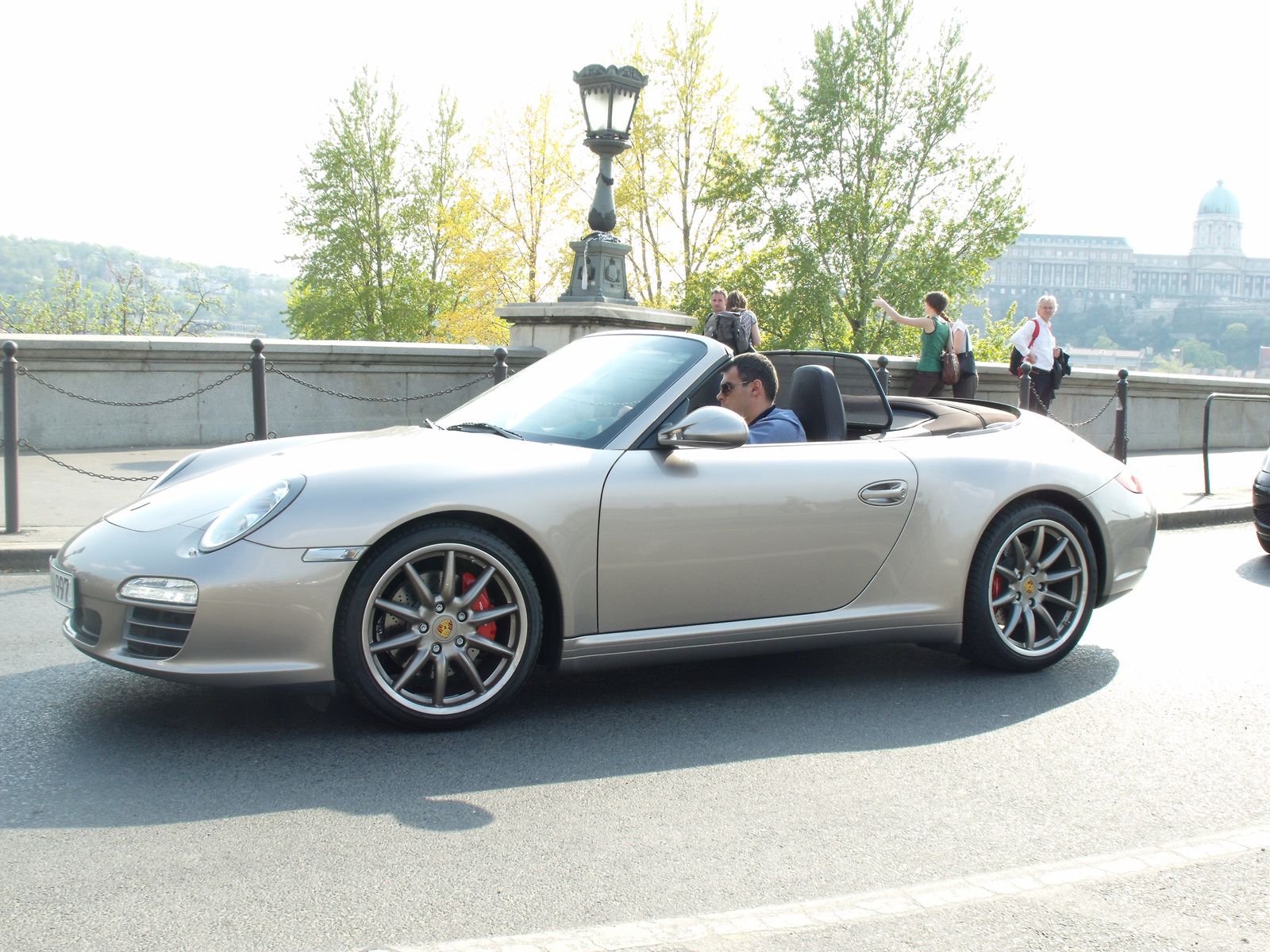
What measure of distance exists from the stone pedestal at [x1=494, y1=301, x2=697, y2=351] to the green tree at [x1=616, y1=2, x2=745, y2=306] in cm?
2739

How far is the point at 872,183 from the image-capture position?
41.0m

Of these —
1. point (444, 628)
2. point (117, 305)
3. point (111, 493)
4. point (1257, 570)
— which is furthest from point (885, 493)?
point (117, 305)

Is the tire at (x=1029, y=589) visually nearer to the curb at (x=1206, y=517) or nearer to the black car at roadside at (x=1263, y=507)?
the black car at roadside at (x=1263, y=507)

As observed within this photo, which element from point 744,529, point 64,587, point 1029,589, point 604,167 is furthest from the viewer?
point 604,167

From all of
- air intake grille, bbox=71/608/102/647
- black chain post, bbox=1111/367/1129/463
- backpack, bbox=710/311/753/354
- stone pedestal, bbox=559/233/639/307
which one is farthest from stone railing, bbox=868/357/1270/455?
air intake grille, bbox=71/608/102/647

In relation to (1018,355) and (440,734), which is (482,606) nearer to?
(440,734)

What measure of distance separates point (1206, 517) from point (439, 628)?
8.26 metres

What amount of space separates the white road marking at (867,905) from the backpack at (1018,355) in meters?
10.0

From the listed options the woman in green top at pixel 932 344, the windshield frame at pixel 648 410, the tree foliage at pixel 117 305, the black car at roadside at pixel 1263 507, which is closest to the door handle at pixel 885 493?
the windshield frame at pixel 648 410

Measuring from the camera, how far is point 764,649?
4.22m

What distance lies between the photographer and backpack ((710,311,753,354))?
11.5 meters

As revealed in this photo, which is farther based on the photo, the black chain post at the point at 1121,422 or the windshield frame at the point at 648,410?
the black chain post at the point at 1121,422

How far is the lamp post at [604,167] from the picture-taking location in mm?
12805

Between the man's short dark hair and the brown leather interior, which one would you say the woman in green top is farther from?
the man's short dark hair
